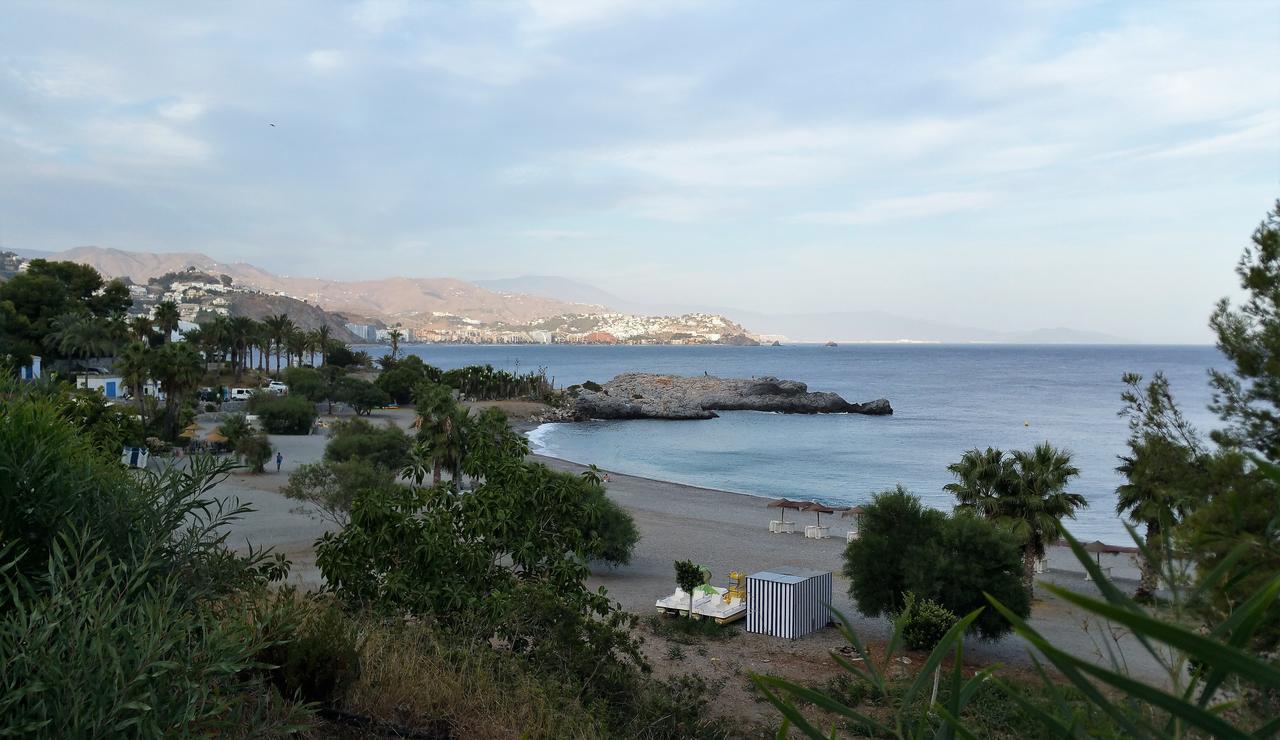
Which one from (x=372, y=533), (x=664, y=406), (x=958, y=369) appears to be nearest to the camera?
(x=372, y=533)

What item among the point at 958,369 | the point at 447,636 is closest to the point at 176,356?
the point at 447,636

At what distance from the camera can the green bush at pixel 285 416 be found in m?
47.1

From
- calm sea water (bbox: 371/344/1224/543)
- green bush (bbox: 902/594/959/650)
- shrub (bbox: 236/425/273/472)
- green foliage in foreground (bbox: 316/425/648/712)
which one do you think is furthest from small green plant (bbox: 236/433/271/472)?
green bush (bbox: 902/594/959/650)

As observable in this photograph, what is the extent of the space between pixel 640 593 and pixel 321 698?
14.5 m

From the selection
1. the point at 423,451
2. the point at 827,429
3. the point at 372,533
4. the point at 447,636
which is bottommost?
the point at 827,429

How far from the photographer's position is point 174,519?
463 centimetres

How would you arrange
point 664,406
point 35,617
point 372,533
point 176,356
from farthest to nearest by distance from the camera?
point 664,406 < point 176,356 < point 372,533 < point 35,617

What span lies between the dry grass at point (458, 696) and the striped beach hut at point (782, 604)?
9886 mm

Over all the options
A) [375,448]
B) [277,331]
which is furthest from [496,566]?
[277,331]

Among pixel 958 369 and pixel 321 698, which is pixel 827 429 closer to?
pixel 321 698

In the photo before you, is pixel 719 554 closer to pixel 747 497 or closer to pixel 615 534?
pixel 615 534

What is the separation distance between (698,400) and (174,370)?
2533 inches

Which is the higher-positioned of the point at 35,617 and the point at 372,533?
the point at 35,617

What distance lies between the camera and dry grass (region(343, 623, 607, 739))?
5527 mm
